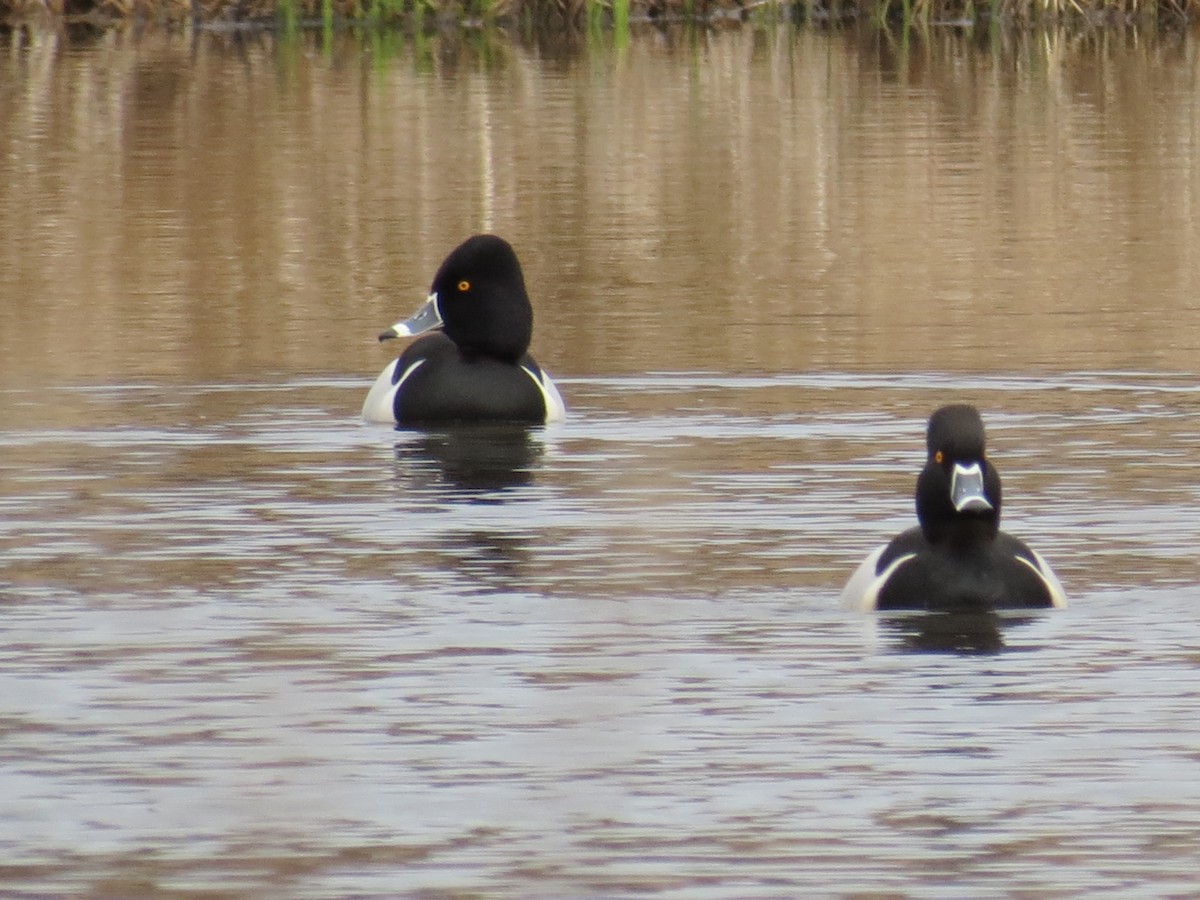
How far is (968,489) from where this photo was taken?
756 centimetres

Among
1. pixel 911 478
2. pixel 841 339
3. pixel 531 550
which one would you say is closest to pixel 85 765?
pixel 531 550

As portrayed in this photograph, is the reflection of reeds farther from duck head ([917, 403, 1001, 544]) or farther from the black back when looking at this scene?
duck head ([917, 403, 1001, 544])

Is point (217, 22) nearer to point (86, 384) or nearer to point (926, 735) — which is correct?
point (86, 384)

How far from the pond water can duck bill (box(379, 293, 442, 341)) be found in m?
0.46

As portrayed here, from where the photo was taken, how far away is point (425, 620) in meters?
7.88

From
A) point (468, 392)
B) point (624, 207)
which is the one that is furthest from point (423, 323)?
point (624, 207)

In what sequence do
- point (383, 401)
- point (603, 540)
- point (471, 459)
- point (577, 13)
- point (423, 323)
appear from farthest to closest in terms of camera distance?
1. point (577, 13)
2. point (423, 323)
3. point (383, 401)
4. point (471, 459)
5. point (603, 540)

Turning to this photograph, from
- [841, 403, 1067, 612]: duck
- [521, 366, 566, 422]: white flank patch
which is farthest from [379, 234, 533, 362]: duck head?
[841, 403, 1067, 612]: duck

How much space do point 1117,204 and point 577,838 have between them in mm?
14038

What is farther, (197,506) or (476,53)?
(476,53)

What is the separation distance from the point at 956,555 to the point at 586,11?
31.5 m

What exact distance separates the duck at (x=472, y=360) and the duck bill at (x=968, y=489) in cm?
404

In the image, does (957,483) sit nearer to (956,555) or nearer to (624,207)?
(956,555)

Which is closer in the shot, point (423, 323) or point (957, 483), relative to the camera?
point (957, 483)
